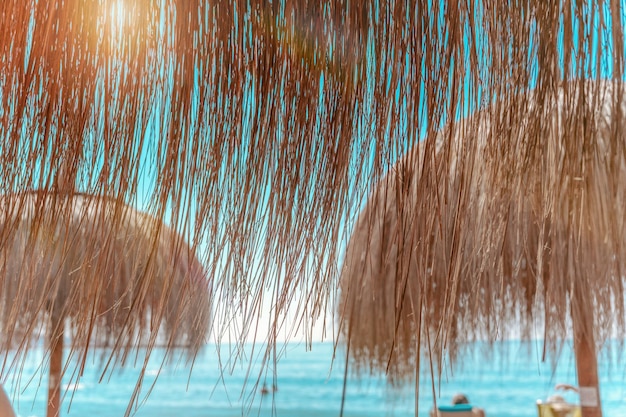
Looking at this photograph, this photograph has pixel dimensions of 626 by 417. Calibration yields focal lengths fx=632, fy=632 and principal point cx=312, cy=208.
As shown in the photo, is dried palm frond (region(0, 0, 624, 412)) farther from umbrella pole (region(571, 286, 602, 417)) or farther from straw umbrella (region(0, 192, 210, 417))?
umbrella pole (region(571, 286, 602, 417))

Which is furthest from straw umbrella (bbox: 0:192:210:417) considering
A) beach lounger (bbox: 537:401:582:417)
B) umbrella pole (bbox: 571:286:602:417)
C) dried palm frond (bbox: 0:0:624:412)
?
beach lounger (bbox: 537:401:582:417)

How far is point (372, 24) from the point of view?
53cm

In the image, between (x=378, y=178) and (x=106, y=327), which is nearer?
(x=378, y=178)

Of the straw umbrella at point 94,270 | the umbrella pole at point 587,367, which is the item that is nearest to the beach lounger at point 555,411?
the umbrella pole at point 587,367

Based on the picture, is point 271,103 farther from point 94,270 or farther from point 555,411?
point 555,411

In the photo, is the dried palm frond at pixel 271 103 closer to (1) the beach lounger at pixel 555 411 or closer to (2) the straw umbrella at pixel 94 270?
(2) the straw umbrella at pixel 94 270

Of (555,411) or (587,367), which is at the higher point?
(587,367)

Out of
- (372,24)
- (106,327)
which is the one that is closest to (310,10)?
(372,24)

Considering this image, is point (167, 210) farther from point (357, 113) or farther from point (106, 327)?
point (106, 327)

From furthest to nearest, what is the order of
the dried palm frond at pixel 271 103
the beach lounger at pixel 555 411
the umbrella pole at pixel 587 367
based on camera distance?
1. the beach lounger at pixel 555 411
2. the umbrella pole at pixel 587 367
3. the dried palm frond at pixel 271 103

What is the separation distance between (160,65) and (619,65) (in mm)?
403

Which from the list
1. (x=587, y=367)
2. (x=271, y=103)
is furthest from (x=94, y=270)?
(x=587, y=367)

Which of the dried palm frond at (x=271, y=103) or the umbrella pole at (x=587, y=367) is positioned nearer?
the dried palm frond at (x=271, y=103)

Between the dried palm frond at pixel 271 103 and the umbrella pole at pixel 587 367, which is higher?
the dried palm frond at pixel 271 103
